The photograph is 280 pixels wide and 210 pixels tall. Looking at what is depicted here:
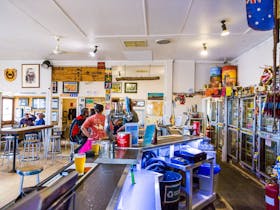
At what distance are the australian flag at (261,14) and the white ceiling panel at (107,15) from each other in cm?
164

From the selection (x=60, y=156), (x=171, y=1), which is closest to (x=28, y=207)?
(x=171, y=1)

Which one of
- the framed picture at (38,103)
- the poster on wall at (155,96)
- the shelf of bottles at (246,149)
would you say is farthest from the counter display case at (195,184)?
the framed picture at (38,103)

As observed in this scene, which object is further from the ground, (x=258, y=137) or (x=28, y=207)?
(x=28, y=207)

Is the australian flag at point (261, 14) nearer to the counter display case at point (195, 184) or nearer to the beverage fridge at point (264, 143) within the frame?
the counter display case at point (195, 184)

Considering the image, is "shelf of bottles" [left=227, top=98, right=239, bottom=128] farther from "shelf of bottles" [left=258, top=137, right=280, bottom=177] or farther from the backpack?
the backpack

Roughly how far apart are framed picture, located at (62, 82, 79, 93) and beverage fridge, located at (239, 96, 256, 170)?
548 cm

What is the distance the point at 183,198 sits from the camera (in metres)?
2.77

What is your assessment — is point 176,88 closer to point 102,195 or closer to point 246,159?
point 246,159

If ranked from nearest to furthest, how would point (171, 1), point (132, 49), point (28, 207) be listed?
1. point (28, 207)
2. point (171, 1)
3. point (132, 49)

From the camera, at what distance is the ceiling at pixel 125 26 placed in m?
3.28

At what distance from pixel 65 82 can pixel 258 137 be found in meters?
6.32

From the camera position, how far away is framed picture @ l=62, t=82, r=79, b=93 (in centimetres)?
761

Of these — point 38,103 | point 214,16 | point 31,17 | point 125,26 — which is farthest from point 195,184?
point 38,103

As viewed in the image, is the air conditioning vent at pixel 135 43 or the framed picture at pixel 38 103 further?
the framed picture at pixel 38 103
